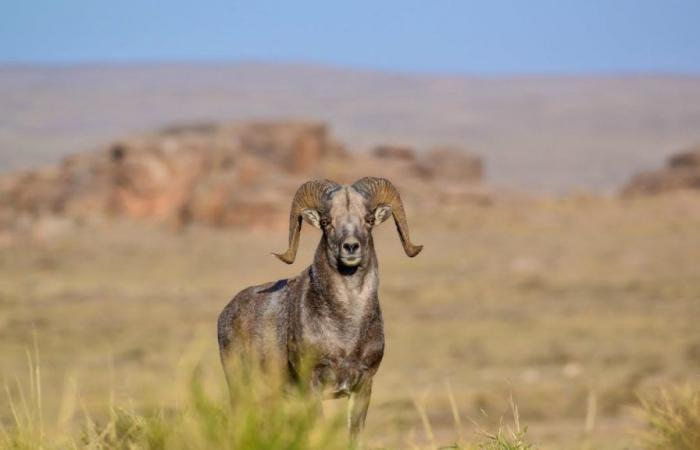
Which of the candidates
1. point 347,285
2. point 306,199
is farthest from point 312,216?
point 347,285

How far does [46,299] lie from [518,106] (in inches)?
6007

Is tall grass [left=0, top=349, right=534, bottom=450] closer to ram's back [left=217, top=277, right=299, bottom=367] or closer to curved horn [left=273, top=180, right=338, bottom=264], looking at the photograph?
ram's back [left=217, top=277, right=299, bottom=367]

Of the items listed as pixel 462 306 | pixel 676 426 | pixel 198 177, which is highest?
pixel 198 177

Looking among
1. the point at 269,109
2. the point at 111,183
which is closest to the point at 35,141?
the point at 269,109

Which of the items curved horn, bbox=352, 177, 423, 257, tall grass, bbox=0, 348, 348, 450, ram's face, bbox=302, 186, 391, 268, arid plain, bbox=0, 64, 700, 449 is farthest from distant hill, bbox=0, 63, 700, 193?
tall grass, bbox=0, 348, 348, 450

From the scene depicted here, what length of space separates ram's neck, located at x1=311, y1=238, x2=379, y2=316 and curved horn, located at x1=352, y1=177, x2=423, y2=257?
31 cm

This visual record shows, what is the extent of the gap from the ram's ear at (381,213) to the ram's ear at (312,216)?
31cm

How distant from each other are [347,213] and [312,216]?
40 centimetres

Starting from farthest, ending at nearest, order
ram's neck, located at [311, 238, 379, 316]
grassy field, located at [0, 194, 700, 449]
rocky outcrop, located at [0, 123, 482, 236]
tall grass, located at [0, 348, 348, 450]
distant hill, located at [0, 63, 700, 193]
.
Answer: distant hill, located at [0, 63, 700, 193] → rocky outcrop, located at [0, 123, 482, 236] → grassy field, located at [0, 194, 700, 449] → ram's neck, located at [311, 238, 379, 316] → tall grass, located at [0, 348, 348, 450]

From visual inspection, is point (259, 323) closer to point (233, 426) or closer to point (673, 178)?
point (233, 426)

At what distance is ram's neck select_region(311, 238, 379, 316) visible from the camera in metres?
7.05

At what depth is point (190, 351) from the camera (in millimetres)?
5023

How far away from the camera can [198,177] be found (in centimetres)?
5497

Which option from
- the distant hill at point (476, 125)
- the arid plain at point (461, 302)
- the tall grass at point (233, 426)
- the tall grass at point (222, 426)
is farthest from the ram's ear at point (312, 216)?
the distant hill at point (476, 125)
